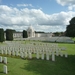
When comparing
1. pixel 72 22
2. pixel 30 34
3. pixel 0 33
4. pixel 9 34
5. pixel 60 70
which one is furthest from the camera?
pixel 30 34

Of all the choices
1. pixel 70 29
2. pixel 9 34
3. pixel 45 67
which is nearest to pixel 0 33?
pixel 9 34

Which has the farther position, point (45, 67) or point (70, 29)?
point (70, 29)

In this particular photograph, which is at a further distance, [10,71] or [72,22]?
[72,22]

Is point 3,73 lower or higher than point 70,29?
lower

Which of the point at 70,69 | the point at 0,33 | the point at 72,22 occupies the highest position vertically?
the point at 72,22

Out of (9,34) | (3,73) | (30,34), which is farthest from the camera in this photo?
(30,34)

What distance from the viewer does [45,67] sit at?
41.9ft

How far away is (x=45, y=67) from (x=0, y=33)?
31069 millimetres

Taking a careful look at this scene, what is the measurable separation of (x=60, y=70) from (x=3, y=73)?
4.16 m

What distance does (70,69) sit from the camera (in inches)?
518

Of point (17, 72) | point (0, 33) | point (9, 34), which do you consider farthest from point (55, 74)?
point (9, 34)

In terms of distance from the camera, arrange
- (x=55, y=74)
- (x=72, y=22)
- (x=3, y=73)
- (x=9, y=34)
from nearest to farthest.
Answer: (x=3, y=73) → (x=55, y=74) → (x=9, y=34) → (x=72, y=22)

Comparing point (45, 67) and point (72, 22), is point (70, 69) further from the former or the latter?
point (72, 22)

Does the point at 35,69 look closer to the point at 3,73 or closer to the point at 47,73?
the point at 47,73
